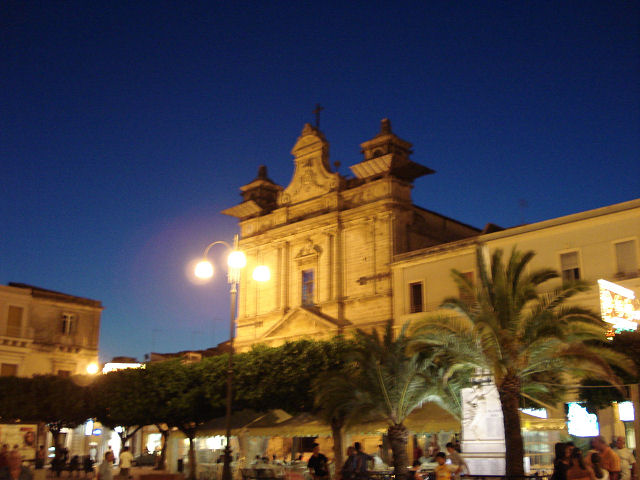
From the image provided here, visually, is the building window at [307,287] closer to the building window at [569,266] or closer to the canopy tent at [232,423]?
the canopy tent at [232,423]

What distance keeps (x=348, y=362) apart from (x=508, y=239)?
1032 cm

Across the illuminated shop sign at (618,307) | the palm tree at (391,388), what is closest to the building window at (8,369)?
the palm tree at (391,388)

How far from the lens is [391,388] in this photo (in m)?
21.9

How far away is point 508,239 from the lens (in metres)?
30.4

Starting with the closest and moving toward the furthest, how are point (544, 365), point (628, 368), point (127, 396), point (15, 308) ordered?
1. point (628, 368)
2. point (544, 365)
3. point (127, 396)
4. point (15, 308)

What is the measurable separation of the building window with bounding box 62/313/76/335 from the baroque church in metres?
14.1

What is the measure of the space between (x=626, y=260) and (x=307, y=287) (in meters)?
16.6

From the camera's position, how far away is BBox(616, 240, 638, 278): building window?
88.2ft

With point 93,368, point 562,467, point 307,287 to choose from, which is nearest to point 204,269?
point 562,467

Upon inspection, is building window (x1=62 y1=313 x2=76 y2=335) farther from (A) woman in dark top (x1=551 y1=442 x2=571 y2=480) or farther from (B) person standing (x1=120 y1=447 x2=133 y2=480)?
(A) woman in dark top (x1=551 y1=442 x2=571 y2=480)

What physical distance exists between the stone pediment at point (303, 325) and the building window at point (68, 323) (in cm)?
1700

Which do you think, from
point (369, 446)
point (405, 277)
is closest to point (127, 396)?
point (369, 446)

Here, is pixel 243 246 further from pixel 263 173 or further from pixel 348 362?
pixel 348 362

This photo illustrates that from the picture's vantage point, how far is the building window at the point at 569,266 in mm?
28391
